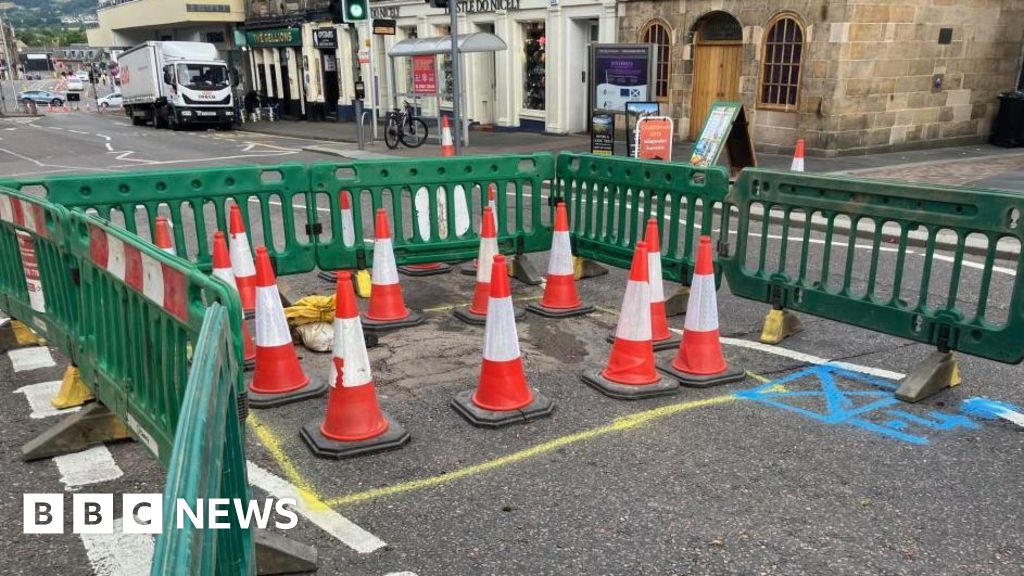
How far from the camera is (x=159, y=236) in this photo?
5.47m

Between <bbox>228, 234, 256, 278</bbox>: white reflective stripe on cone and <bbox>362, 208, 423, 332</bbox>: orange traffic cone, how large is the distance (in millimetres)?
929

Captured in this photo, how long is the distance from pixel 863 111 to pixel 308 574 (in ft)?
50.4

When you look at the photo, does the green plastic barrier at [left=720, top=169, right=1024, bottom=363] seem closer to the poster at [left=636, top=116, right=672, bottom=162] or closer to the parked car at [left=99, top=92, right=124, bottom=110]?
Answer: the poster at [left=636, top=116, right=672, bottom=162]

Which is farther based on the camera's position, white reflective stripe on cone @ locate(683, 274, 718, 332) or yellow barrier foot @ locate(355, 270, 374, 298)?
yellow barrier foot @ locate(355, 270, 374, 298)

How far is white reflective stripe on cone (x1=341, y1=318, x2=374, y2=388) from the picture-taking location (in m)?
4.10

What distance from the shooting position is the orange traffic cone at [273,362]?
469 cm

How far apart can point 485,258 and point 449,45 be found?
14.5 metres

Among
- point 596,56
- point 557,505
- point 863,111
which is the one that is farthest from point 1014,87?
point 557,505

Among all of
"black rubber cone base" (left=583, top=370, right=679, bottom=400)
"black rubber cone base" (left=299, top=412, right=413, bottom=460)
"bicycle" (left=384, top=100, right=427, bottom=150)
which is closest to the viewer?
"black rubber cone base" (left=299, top=412, right=413, bottom=460)

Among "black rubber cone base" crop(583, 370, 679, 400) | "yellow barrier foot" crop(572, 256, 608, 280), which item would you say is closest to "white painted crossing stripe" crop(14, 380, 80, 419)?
"black rubber cone base" crop(583, 370, 679, 400)

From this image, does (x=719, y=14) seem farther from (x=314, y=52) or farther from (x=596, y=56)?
(x=314, y=52)

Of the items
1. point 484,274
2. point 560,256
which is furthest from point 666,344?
point 484,274

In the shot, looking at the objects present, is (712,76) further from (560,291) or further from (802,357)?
(802,357)

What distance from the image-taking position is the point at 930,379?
15.2 feet
